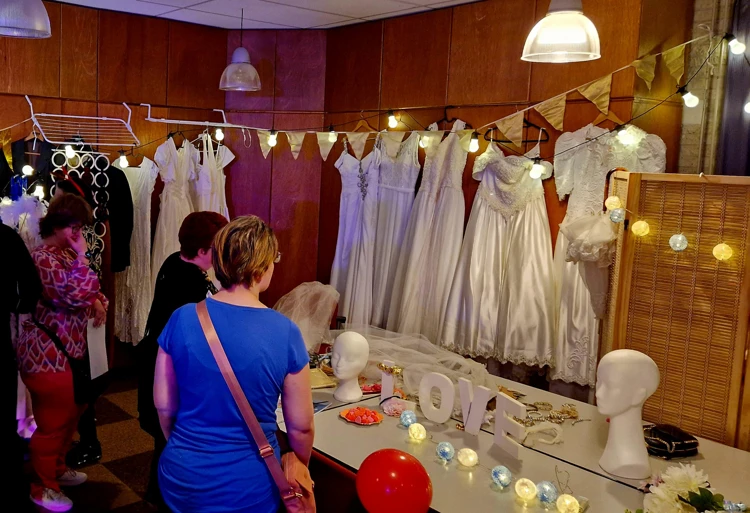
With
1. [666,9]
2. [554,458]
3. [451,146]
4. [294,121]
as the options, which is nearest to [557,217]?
[451,146]

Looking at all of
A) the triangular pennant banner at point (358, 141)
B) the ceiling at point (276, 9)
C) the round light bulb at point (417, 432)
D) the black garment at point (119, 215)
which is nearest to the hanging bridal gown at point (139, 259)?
the black garment at point (119, 215)

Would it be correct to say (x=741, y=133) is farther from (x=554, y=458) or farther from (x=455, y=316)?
(x=554, y=458)

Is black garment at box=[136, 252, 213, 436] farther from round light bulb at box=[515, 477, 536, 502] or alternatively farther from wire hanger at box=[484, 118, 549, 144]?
wire hanger at box=[484, 118, 549, 144]

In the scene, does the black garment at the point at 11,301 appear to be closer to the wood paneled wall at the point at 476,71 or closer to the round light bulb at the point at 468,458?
the round light bulb at the point at 468,458

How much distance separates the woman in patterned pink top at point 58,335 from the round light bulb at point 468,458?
198cm

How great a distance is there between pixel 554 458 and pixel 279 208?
4.49 meters

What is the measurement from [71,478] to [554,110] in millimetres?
3589

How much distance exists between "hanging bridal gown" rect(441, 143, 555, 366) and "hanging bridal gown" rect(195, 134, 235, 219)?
228 centimetres

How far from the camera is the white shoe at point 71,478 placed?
3969mm

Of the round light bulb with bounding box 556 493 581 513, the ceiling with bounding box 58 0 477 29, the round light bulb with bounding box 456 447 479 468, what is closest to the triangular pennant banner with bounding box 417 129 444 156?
the ceiling with bounding box 58 0 477 29

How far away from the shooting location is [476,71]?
17.3ft

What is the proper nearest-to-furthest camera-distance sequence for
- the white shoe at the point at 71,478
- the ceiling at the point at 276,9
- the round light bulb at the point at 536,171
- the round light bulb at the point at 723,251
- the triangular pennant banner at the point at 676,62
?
the round light bulb at the point at 723,251
the white shoe at the point at 71,478
the triangular pennant banner at the point at 676,62
the round light bulb at the point at 536,171
the ceiling at the point at 276,9

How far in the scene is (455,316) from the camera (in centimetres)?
512

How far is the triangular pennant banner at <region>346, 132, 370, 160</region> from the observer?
18.7ft
